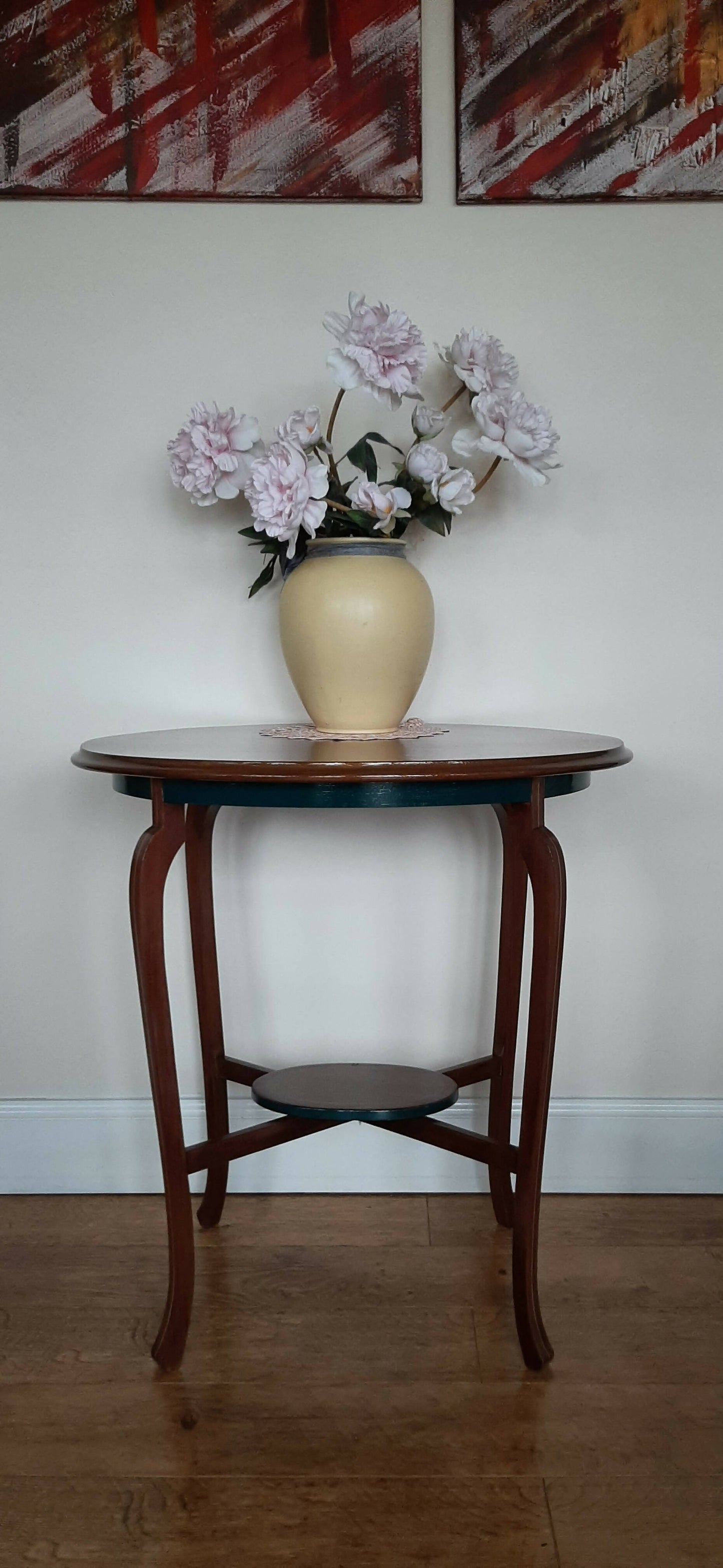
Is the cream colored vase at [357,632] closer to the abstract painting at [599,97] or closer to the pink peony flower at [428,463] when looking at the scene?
the pink peony flower at [428,463]

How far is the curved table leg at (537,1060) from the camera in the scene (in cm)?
148

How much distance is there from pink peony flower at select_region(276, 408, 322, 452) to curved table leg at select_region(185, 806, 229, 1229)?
0.62 m

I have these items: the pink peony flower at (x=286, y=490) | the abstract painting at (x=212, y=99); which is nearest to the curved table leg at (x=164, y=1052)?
the pink peony flower at (x=286, y=490)

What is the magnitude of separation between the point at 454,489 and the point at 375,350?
0.73 feet

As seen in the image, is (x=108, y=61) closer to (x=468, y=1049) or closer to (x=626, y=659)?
(x=626, y=659)

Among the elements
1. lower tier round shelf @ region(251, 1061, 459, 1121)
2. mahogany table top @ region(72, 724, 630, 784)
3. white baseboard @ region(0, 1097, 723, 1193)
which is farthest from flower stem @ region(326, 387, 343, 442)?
white baseboard @ region(0, 1097, 723, 1193)

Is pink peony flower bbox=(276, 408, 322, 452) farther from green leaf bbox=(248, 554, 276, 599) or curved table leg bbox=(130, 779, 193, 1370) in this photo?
curved table leg bbox=(130, 779, 193, 1370)

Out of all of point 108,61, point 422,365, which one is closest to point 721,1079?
point 422,365

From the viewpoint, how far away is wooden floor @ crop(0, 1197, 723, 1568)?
3.96ft

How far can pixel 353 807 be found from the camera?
53.9 inches

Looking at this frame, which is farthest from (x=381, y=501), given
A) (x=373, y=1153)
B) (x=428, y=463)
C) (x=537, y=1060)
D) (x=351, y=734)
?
(x=373, y=1153)

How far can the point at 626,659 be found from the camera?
2.02m

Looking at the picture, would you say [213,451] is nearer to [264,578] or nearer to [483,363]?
[264,578]

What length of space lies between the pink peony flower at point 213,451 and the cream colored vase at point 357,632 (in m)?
0.19
